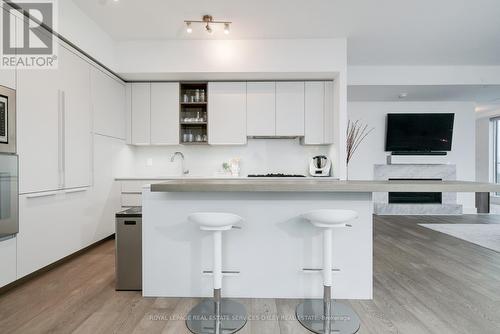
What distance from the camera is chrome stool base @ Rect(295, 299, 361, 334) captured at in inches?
65.1

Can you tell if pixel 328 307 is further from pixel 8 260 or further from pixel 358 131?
pixel 358 131

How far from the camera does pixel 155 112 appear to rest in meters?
4.04

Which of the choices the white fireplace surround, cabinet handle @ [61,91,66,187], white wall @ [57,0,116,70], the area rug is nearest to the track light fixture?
white wall @ [57,0,116,70]

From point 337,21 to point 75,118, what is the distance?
3.32 m

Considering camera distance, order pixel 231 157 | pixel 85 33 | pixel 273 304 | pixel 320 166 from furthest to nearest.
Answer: pixel 231 157 → pixel 320 166 → pixel 85 33 → pixel 273 304

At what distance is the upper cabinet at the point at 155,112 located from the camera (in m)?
4.02

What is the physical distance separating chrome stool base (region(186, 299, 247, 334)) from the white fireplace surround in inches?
180

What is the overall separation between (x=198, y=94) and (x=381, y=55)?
9.85 ft

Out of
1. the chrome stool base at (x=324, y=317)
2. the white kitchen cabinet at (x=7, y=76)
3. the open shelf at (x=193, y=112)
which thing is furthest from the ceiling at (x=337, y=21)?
the chrome stool base at (x=324, y=317)

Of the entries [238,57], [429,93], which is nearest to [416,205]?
[429,93]

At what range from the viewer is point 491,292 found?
2.17 meters

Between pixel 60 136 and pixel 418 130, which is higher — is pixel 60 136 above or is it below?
below

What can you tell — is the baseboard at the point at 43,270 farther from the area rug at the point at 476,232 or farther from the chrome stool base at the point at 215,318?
the area rug at the point at 476,232

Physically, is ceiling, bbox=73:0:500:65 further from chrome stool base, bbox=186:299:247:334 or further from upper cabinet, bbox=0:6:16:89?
chrome stool base, bbox=186:299:247:334
